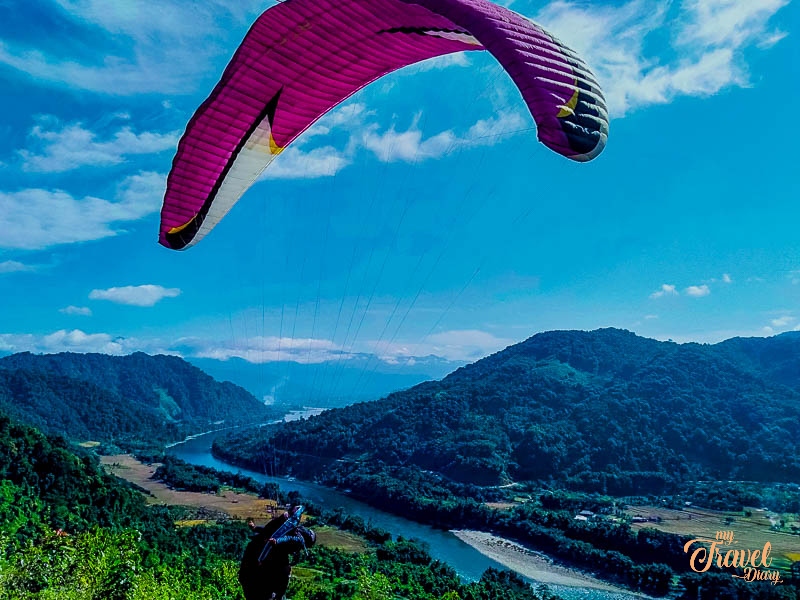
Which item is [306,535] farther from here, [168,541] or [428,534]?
[428,534]

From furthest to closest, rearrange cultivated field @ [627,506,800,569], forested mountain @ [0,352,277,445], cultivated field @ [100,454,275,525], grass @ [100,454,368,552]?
forested mountain @ [0,352,277,445], cultivated field @ [100,454,275,525], cultivated field @ [627,506,800,569], grass @ [100,454,368,552]

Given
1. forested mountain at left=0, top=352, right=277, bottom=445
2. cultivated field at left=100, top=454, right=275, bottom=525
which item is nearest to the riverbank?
cultivated field at left=100, top=454, right=275, bottom=525

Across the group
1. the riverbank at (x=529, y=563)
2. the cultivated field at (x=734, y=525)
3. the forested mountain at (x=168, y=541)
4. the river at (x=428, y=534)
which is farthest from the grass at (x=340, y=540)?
the cultivated field at (x=734, y=525)

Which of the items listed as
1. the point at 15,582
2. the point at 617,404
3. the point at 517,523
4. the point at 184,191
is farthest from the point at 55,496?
the point at 617,404

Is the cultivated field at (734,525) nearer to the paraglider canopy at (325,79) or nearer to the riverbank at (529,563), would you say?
the riverbank at (529,563)

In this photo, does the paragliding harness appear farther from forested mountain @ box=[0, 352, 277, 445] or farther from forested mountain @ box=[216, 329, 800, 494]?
forested mountain @ box=[0, 352, 277, 445]

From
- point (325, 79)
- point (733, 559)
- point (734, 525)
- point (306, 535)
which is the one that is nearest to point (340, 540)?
point (733, 559)
